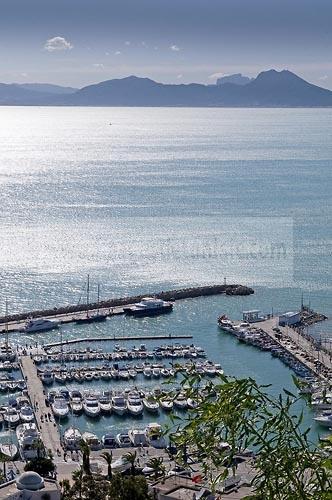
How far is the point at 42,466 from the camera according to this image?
15.3m

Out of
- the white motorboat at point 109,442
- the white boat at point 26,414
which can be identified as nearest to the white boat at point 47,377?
the white boat at point 26,414

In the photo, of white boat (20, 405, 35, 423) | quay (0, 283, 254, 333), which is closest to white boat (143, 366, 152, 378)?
white boat (20, 405, 35, 423)

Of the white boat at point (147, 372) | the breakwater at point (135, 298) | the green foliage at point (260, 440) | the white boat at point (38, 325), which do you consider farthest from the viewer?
the breakwater at point (135, 298)

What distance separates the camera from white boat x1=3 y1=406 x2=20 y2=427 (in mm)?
18641

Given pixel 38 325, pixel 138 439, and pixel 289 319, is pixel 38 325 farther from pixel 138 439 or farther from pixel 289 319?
pixel 138 439

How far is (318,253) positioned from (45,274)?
11.9 metres

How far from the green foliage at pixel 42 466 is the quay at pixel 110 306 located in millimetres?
11022

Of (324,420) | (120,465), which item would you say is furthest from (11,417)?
(324,420)

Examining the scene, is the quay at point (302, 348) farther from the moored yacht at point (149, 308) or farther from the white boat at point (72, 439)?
the white boat at point (72, 439)

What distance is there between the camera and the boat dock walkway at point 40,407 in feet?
57.9

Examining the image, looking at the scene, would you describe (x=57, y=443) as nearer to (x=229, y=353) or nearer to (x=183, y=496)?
(x=183, y=496)

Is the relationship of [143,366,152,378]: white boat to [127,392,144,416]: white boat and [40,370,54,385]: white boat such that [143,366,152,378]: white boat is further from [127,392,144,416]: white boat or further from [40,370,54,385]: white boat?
[40,370,54,385]: white boat

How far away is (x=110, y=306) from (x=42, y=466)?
14.4 meters

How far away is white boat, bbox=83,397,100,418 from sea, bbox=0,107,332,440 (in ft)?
0.63
